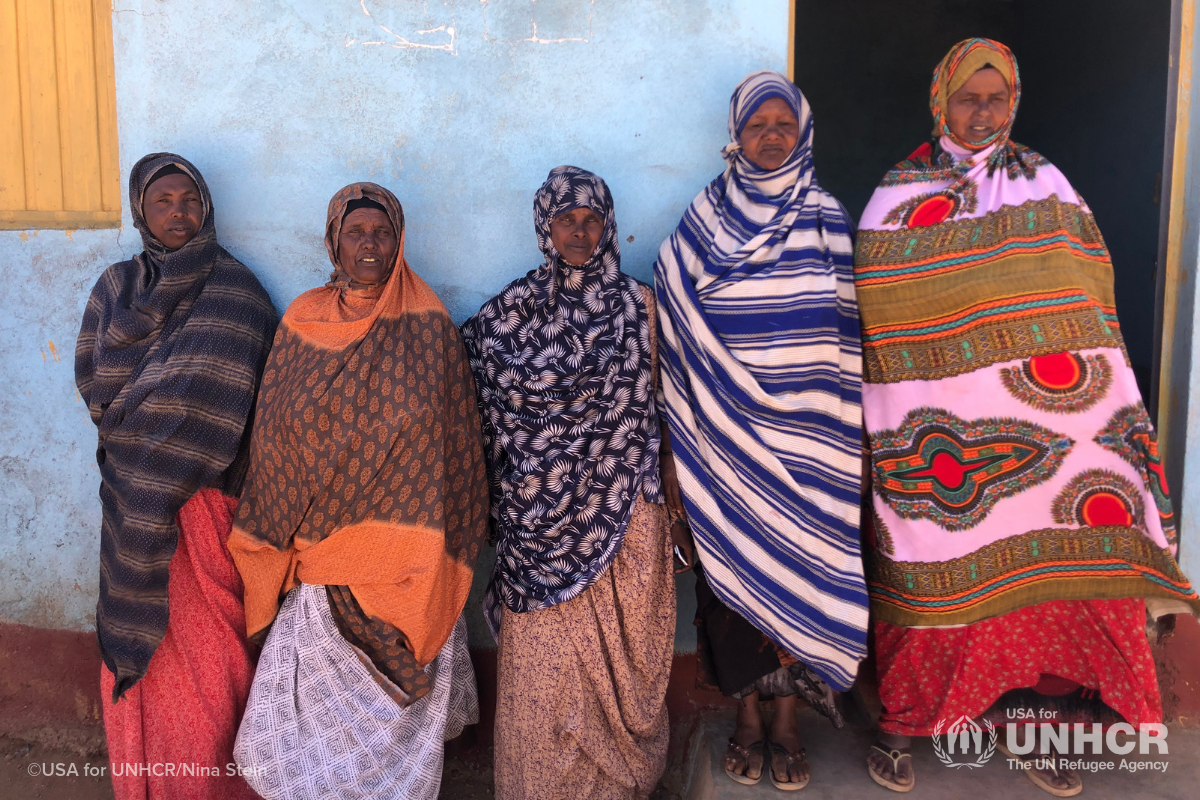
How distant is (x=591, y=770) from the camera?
2.47 m

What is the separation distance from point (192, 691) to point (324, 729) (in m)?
0.51

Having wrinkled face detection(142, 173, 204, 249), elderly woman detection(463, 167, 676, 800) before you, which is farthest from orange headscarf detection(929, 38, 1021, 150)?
wrinkled face detection(142, 173, 204, 249)

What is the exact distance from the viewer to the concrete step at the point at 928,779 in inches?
93.6

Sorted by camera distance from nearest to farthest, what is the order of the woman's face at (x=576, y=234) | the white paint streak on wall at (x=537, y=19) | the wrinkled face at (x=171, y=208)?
1. the woman's face at (x=576, y=234)
2. the wrinkled face at (x=171, y=208)
3. the white paint streak on wall at (x=537, y=19)

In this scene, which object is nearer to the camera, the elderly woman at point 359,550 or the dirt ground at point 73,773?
the elderly woman at point 359,550

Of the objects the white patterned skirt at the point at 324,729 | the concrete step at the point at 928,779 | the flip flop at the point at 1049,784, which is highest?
the white patterned skirt at the point at 324,729

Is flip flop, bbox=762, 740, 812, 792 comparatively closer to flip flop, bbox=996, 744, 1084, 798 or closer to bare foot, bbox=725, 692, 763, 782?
bare foot, bbox=725, 692, 763, 782

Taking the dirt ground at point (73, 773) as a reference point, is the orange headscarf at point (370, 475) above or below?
above

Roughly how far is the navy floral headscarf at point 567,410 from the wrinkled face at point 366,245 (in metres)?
0.39

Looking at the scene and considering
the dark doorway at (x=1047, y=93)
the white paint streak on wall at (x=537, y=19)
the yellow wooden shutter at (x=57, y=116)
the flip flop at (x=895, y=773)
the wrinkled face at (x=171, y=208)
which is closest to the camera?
the flip flop at (x=895, y=773)

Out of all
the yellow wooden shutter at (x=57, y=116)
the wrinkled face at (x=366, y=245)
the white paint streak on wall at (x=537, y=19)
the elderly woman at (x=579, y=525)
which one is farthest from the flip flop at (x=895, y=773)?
the yellow wooden shutter at (x=57, y=116)

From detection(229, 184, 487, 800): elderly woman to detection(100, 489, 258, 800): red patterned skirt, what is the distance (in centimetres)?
17

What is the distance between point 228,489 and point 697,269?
5.63ft

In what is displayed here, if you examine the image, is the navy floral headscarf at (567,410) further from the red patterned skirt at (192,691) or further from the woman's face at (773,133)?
the red patterned skirt at (192,691)
